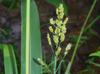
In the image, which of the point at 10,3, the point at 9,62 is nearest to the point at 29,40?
the point at 9,62

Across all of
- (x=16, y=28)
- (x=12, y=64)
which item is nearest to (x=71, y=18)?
(x=16, y=28)

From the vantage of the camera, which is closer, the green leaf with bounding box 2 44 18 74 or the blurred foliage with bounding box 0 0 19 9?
the green leaf with bounding box 2 44 18 74

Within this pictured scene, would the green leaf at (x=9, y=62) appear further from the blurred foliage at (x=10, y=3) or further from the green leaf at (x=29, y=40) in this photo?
the blurred foliage at (x=10, y=3)

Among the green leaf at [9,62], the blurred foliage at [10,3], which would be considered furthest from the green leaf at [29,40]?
the blurred foliage at [10,3]

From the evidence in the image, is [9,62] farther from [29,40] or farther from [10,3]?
[10,3]

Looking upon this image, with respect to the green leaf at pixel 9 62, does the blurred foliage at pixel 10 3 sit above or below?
above

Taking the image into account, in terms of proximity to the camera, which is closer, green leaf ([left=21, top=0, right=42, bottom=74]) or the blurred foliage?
green leaf ([left=21, top=0, right=42, bottom=74])

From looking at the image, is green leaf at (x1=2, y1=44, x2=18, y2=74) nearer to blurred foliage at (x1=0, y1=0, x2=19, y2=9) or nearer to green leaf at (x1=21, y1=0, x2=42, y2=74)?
green leaf at (x1=21, y1=0, x2=42, y2=74)

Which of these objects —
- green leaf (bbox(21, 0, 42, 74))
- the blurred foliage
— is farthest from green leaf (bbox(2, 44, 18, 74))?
the blurred foliage

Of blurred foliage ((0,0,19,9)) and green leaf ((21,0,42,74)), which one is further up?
blurred foliage ((0,0,19,9))

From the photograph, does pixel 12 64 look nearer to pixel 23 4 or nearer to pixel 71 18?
pixel 23 4
